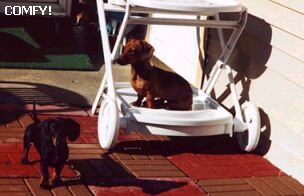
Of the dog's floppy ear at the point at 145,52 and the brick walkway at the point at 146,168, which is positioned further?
the dog's floppy ear at the point at 145,52

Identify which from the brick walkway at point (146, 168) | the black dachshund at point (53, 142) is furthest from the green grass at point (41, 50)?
the black dachshund at point (53, 142)

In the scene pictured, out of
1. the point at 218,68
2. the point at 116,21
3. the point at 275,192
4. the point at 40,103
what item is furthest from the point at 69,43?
the point at 275,192

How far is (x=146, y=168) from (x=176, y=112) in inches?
19.7

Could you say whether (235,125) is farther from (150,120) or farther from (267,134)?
(150,120)

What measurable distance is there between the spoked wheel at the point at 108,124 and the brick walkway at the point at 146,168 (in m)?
0.10

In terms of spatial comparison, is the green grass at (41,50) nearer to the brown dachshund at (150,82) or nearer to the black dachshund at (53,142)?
the brown dachshund at (150,82)

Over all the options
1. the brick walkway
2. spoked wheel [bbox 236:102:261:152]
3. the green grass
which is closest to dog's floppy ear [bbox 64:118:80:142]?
the brick walkway

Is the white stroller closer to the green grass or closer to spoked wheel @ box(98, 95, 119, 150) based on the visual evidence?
spoked wheel @ box(98, 95, 119, 150)

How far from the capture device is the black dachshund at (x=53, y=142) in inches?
156

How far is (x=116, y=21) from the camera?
7.60 m

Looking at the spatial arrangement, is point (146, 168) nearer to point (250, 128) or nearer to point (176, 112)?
point (176, 112)

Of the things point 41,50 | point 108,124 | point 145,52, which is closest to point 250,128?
point 145,52

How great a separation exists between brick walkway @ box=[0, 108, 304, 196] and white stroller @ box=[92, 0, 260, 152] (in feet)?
0.61

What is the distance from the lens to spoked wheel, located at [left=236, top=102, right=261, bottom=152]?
5.03 metres
